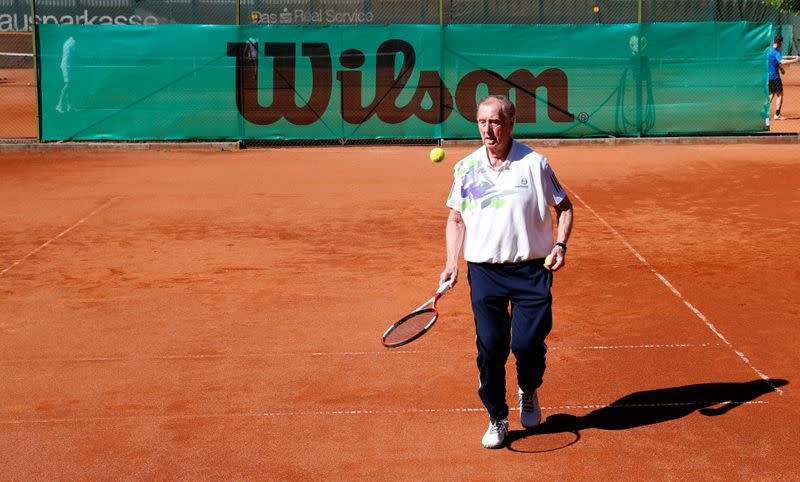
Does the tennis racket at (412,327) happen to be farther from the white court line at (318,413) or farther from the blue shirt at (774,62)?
the blue shirt at (774,62)

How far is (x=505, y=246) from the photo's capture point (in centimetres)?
518

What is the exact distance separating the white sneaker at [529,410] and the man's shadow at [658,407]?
5 centimetres

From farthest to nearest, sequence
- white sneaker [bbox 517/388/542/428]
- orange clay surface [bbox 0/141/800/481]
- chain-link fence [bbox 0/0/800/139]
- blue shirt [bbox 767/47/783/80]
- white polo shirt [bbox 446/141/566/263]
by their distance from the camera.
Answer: chain-link fence [bbox 0/0/800/139] < blue shirt [bbox 767/47/783/80] < white sneaker [bbox 517/388/542/428] < orange clay surface [bbox 0/141/800/481] < white polo shirt [bbox 446/141/566/263]

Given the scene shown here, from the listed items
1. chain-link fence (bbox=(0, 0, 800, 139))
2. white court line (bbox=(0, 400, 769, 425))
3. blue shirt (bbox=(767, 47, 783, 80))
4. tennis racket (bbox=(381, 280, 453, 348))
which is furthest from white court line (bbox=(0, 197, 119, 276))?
chain-link fence (bbox=(0, 0, 800, 139))

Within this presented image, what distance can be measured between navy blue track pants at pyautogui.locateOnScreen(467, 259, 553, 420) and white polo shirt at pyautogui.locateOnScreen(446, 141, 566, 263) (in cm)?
8

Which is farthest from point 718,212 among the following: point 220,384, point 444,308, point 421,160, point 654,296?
point 220,384

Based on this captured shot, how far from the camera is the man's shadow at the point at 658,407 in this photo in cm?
563

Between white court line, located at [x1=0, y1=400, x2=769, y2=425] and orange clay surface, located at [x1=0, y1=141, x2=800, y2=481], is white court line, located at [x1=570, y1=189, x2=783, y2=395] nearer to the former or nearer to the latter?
orange clay surface, located at [x1=0, y1=141, x2=800, y2=481]

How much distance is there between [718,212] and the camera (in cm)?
1240

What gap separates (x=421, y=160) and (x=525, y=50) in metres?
3.27

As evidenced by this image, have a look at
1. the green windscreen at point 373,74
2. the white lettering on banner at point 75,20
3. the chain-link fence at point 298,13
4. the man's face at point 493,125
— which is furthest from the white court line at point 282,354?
the white lettering on banner at point 75,20

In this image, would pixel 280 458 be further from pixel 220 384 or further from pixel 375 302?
pixel 375 302

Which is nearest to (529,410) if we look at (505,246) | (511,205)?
(505,246)

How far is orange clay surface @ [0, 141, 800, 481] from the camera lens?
17.4 feet
